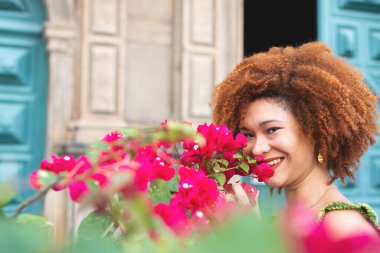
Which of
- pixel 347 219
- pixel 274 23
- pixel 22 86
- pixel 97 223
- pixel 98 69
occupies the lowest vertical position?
pixel 347 219

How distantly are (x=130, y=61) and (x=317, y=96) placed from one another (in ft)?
8.23

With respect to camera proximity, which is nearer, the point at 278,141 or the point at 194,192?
the point at 194,192

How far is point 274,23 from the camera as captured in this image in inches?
289

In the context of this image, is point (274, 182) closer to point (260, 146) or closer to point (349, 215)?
point (260, 146)

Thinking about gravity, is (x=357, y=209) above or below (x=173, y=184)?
below

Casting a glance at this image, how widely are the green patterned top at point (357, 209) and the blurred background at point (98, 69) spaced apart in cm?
224

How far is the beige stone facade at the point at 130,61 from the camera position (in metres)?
3.73

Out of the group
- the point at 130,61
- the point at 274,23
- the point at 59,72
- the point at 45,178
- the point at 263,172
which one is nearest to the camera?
the point at 45,178

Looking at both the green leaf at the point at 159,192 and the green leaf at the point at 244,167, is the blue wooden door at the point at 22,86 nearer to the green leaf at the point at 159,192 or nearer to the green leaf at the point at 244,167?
the green leaf at the point at 244,167

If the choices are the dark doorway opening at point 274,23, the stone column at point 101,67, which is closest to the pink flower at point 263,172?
the stone column at point 101,67

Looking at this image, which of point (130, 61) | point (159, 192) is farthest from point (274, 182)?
point (130, 61)

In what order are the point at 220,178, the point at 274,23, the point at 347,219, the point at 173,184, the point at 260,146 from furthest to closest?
the point at 274,23 → the point at 260,146 → the point at 347,219 → the point at 220,178 → the point at 173,184

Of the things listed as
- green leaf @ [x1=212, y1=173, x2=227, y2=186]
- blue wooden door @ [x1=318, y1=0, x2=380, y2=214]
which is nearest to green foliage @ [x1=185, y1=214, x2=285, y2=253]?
green leaf @ [x1=212, y1=173, x2=227, y2=186]

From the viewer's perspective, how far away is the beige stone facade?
3727 mm
